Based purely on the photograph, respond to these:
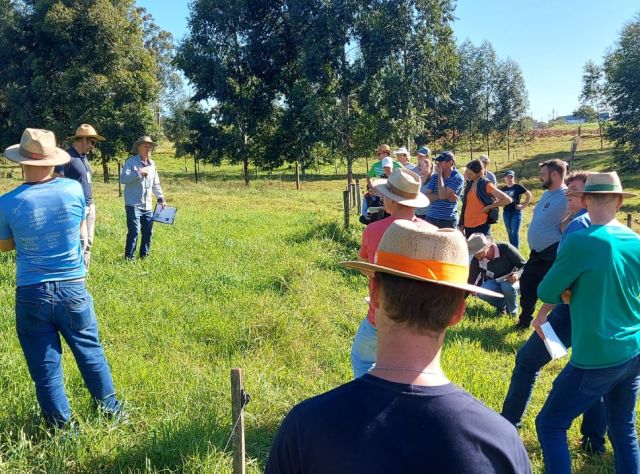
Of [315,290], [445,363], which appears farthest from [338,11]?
[445,363]

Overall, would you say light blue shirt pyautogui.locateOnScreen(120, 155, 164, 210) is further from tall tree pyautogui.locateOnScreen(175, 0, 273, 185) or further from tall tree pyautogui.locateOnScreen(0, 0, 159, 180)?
tall tree pyautogui.locateOnScreen(175, 0, 273, 185)

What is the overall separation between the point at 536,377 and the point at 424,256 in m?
2.72

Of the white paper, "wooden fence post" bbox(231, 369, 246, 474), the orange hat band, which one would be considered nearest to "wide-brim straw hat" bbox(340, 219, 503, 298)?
the orange hat band

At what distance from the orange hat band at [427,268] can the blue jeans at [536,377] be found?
Result: 2.42 m

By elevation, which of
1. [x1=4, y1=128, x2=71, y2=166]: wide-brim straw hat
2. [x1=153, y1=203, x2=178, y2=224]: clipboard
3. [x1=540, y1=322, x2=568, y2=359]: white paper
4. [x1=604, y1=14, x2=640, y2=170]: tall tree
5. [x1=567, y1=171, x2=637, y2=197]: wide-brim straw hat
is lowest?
[x1=540, y1=322, x2=568, y2=359]: white paper

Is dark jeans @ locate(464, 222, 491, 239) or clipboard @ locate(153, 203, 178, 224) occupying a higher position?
clipboard @ locate(153, 203, 178, 224)

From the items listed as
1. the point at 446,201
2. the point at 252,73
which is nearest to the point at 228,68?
the point at 252,73

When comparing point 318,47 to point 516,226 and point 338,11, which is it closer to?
point 338,11

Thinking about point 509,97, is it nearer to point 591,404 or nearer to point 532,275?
point 532,275

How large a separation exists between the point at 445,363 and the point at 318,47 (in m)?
25.5

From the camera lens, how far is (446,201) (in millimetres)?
7348

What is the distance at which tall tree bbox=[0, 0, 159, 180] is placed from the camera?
28.0m

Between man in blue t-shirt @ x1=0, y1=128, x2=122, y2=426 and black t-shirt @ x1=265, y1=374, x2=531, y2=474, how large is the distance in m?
2.49

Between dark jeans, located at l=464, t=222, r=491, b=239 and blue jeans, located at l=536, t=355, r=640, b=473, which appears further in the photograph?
dark jeans, located at l=464, t=222, r=491, b=239
